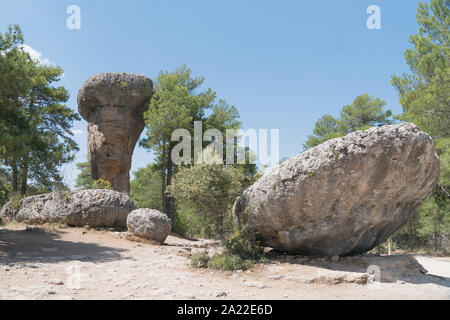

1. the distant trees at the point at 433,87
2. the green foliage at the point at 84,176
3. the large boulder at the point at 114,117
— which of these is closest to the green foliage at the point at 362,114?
the distant trees at the point at 433,87

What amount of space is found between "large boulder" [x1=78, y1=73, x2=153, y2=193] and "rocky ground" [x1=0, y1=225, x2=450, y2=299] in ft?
45.1

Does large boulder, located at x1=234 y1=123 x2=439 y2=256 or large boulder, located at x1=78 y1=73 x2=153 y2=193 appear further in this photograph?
large boulder, located at x1=78 y1=73 x2=153 y2=193

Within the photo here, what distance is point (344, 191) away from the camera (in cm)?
840

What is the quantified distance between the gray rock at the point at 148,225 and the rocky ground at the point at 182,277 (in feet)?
7.05

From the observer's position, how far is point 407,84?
1606 cm

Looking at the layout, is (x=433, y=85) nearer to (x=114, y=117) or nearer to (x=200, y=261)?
(x=200, y=261)

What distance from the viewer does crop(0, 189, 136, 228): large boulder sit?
14.5m

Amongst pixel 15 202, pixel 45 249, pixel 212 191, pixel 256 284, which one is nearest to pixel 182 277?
pixel 256 284

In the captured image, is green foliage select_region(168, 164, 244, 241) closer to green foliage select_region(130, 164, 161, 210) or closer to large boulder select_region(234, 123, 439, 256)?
large boulder select_region(234, 123, 439, 256)

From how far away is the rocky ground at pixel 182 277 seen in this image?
5.92m

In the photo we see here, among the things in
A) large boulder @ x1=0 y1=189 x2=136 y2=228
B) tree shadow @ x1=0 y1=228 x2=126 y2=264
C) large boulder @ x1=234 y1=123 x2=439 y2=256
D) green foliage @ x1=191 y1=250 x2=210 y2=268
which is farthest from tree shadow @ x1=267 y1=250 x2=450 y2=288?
large boulder @ x1=0 y1=189 x2=136 y2=228

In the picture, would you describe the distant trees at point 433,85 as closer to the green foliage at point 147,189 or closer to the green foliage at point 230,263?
the green foliage at point 230,263

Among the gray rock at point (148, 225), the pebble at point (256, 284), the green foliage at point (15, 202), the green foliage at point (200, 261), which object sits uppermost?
the green foliage at point (15, 202)

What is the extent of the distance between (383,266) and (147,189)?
2845 centimetres
